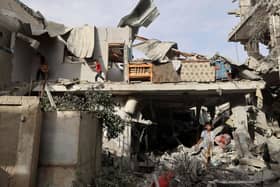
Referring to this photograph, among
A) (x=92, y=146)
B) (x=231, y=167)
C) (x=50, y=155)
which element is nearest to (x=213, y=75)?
(x=231, y=167)

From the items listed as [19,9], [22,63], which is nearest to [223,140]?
[22,63]

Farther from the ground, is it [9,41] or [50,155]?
[9,41]

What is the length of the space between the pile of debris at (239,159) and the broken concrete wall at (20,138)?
14.0ft

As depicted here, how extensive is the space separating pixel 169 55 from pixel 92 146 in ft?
27.6

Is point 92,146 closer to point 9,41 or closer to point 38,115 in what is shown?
point 38,115

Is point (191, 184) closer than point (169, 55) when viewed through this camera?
Yes

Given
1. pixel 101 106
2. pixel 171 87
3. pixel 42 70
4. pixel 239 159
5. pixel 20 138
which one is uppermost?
pixel 42 70

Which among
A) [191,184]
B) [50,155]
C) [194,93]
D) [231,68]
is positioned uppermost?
[231,68]

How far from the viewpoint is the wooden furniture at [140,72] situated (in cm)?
1347

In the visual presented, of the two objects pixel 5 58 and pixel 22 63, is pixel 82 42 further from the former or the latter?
pixel 5 58

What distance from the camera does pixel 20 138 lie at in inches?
236

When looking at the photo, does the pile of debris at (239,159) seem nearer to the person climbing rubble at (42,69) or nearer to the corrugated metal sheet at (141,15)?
the corrugated metal sheet at (141,15)

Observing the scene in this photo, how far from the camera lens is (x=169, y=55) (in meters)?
15.0

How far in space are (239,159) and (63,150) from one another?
7.57 m
